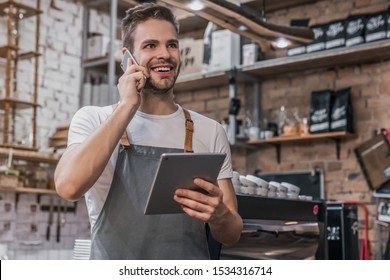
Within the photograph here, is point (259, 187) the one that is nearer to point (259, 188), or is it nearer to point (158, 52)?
point (259, 188)

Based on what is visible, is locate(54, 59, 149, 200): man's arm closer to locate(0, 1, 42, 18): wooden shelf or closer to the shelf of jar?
the shelf of jar

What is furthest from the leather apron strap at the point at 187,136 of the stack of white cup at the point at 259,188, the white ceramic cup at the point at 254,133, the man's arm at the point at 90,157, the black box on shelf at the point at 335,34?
the white ceramic cup at the point at 254,133

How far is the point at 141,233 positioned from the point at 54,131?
10.9 ft

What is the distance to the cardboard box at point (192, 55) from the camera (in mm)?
4602

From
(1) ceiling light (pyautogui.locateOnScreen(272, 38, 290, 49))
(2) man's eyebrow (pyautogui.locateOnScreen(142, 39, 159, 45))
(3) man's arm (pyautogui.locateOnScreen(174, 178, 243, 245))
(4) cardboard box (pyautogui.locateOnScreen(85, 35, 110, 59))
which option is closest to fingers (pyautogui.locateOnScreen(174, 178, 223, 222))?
(3) man's arm (pyautogui.locateOnScreen(174, 178, 243, 245))

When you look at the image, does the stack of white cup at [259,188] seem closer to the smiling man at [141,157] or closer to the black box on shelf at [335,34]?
the smiling man at [141,157]

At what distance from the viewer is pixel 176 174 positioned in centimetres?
108

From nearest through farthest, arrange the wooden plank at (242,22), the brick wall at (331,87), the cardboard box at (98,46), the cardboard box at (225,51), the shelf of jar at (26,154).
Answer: the wooden plank at (242,22), the shelf of jar at (26,154), the brick wall at (331,87), the cardboard box at (225,51), the cardboard box at (98,46)

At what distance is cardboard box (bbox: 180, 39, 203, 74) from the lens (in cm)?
460

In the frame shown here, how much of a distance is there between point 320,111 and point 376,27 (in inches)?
26.4

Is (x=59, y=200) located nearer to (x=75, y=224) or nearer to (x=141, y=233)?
(x=75, y=224)

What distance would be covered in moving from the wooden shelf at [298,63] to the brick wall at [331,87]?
76 mm

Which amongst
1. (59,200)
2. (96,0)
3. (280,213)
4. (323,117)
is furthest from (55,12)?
(280,213)
